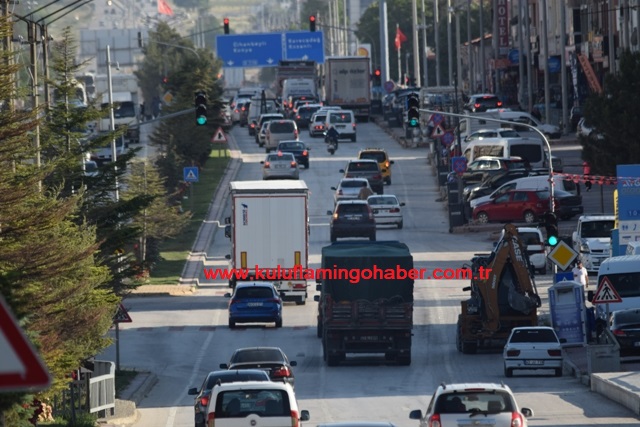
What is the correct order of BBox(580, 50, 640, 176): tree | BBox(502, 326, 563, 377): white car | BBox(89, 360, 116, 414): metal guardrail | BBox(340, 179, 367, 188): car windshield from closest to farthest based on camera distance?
1. BBox(89, 360, 116, 414): metal guardrail
2. BBox(502, 326, 563, 377): white car
3. BBox(580, 50, 640, 176): tree
4. BBox(340, 179, 367, 188): car windshield

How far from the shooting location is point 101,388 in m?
27.1

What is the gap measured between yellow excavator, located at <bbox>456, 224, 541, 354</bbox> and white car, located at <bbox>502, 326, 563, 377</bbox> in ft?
7.25

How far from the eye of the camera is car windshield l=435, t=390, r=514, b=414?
64.2ft

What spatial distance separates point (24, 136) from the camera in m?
26.1

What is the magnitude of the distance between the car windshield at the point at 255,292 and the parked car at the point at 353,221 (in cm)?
1361

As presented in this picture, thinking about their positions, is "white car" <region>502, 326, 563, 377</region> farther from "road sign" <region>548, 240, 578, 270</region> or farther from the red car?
the red car

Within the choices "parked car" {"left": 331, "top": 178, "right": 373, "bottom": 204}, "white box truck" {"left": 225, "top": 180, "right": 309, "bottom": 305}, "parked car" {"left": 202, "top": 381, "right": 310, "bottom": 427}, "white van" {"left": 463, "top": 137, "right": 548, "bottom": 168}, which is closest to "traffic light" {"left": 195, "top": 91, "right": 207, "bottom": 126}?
"white box truck" {"left": 225, "top": 180, "right": 309, "bottom": 305}

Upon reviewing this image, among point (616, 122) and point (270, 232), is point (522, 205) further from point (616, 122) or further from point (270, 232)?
point (270, 232)

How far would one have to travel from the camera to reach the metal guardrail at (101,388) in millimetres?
26734

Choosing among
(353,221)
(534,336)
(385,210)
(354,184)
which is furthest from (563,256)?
(354,184)

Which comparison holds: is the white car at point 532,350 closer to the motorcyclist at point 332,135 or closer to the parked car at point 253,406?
the parked car at point 253,406

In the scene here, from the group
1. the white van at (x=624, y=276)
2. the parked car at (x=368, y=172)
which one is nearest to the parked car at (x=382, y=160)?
the parked car at (x=368, y=172)

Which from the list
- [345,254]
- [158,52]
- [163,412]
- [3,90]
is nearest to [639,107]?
[345,254]

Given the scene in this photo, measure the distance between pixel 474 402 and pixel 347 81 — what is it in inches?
3486
